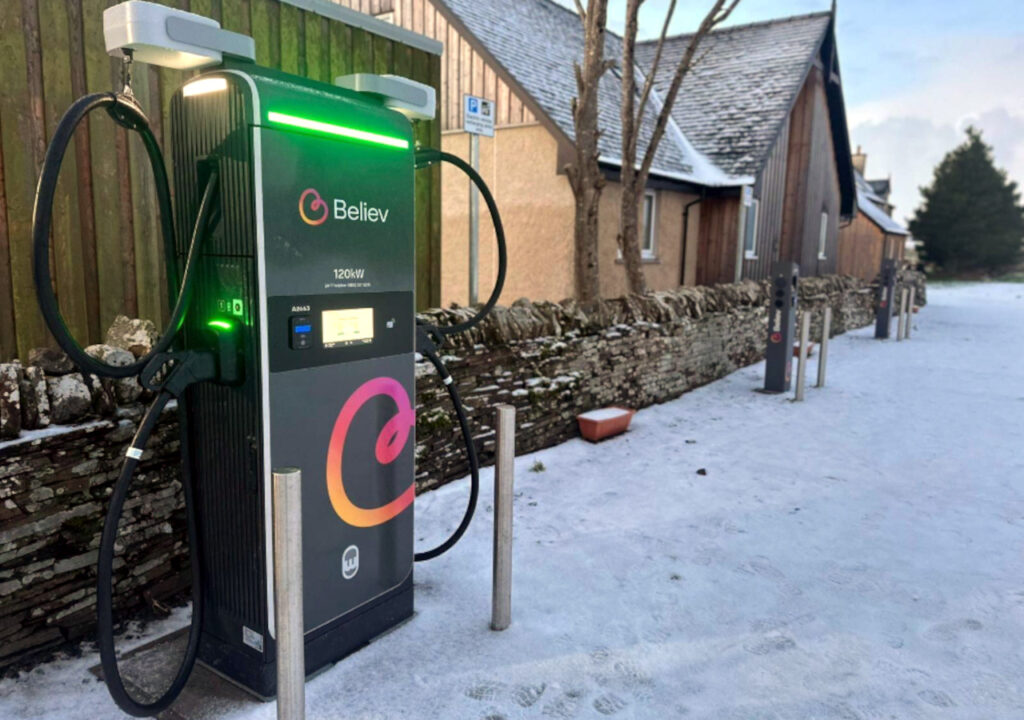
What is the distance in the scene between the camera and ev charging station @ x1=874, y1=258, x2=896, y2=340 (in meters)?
14.8

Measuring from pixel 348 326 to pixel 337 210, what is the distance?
46cm

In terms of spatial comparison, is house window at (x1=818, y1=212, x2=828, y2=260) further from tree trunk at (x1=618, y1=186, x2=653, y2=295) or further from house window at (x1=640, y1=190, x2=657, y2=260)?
tree trunk at (x1=618, y1=186, x2=653, y2=295)

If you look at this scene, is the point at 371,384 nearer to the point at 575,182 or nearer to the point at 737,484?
the point at 737,484

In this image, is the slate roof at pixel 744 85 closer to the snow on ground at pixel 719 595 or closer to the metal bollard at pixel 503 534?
the snow on ground at pixel 719 595

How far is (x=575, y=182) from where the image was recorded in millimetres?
8281

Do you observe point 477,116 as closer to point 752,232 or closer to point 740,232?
point 740,232

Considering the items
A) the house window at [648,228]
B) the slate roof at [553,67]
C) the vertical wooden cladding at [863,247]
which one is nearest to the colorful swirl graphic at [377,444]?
the slate roof at [553,67]

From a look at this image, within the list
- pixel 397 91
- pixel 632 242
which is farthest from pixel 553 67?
pixel 397 91

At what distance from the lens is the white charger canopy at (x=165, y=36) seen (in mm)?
2432

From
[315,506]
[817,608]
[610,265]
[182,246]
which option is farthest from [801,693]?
[610,265]

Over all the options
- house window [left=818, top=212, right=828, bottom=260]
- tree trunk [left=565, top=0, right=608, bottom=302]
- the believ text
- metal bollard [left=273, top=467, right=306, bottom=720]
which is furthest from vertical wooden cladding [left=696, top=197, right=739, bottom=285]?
metal bollard [left=273, top=467, right=306, bottom=720]

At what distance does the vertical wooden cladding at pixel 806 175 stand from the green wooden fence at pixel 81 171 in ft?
47.6

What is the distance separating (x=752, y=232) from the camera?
1543 cm

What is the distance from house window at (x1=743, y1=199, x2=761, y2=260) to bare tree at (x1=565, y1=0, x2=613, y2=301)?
765cm
